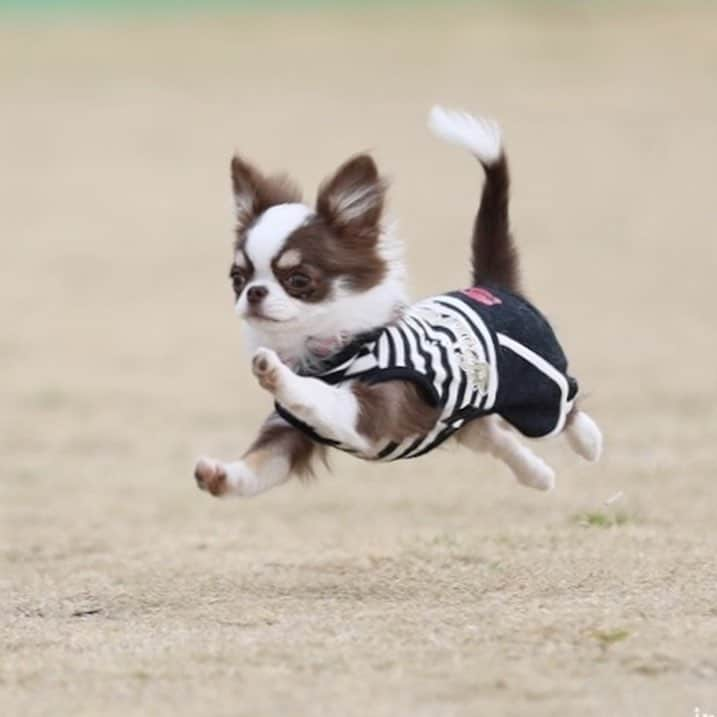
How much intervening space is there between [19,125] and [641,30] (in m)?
9.51

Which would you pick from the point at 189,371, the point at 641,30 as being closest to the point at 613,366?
the point at 189,371

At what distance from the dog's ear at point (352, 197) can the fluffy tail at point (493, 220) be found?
2.65 feet

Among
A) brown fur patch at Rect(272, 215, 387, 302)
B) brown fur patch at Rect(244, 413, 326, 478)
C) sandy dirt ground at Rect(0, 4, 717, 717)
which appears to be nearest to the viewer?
sandy dirt ground at Rect(0, 4, 717, 717)

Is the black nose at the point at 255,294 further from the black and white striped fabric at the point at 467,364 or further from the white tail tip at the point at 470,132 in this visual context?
the white tail tip at the point at 470,132

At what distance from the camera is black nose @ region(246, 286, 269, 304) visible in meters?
4.81

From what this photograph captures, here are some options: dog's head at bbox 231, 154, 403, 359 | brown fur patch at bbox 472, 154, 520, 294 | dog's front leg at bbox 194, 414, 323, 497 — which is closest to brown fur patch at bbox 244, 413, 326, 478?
dog's front leg at bbox 194, 414, 323, 497

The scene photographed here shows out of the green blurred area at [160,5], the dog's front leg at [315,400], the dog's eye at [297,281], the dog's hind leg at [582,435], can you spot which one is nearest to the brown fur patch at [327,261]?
the dog's eye at [297,281]

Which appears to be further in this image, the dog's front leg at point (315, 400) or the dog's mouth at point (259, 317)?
the dog's mouth at point (259, 317)

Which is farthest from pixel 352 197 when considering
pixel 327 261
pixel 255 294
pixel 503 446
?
pixel 503 446

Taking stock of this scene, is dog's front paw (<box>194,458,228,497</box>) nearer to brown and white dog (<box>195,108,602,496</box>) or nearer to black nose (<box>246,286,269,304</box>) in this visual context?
brown and white dog (<box>195,108,602,496</box>)

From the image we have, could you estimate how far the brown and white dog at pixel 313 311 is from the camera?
4.83 metres

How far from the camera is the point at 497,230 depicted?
5.93 metres

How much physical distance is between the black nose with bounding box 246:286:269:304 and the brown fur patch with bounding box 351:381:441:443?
0.36 m

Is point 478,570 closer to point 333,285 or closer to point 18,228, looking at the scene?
point 333,285
